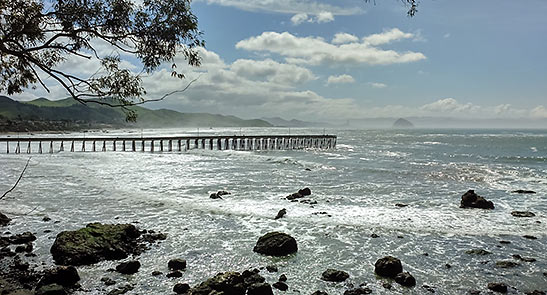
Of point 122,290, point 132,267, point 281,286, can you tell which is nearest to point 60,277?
point 122,290

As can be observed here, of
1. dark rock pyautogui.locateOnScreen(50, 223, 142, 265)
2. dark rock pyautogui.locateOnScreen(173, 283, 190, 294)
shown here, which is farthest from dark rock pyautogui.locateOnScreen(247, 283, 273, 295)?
dark rock pyautogui.locateOnScreen(50, 223, 142, 265)

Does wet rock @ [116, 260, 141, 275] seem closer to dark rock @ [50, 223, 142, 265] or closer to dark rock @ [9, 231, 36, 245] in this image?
dark rock @ [50, 223, 142, 265]

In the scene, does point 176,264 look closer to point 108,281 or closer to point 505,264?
point 108,281

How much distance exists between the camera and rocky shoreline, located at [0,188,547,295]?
7.43 metres

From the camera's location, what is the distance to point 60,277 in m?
7.70

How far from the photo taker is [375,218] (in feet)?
48.3

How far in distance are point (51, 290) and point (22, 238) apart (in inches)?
190

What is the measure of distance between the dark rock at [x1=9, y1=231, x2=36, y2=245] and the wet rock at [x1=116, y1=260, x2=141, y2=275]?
13.5ft

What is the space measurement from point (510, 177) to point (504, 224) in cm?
1760

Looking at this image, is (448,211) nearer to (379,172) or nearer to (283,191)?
(283,191)

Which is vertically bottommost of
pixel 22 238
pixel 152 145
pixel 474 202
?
pixel 152 145

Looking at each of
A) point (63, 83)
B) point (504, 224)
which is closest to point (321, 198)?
point (504, 224)

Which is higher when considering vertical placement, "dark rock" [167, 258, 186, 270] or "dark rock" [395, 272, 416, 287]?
"dark rock" [395, 272, 416, 287]

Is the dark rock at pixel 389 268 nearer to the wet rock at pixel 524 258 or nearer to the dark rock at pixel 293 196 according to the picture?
the wet rock at pixel 524 258
